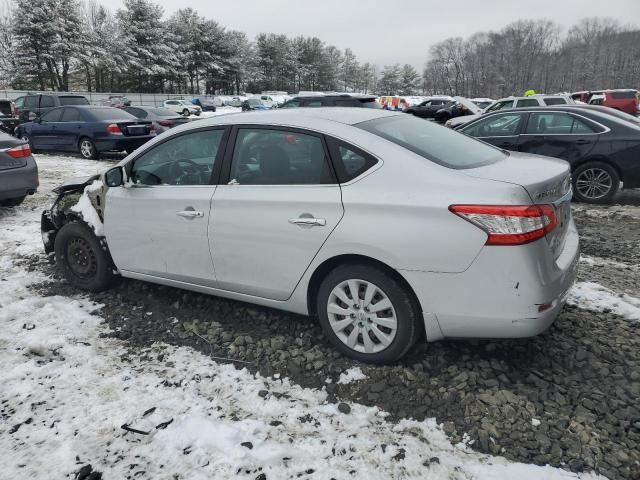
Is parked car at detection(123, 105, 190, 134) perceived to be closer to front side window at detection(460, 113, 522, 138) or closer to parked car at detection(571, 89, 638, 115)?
front side window at detection(460, 113, 522, 138)

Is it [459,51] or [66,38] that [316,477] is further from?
[459,51]

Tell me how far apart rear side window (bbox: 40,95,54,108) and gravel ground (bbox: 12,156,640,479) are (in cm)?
1677

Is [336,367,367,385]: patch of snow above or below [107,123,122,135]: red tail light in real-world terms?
below

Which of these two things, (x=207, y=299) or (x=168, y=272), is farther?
(x=207, y=299)

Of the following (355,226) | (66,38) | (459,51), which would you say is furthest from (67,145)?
(459,51)

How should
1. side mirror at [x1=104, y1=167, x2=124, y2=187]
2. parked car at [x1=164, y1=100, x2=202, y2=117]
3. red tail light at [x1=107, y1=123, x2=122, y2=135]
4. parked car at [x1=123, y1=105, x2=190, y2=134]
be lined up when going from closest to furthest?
side mirror at [x1=104, y1=167, x2=124, y2=187] → red tail light at [x1=107, y1=123, x2=122, y2=135] → parked car at [x1=123, y1=105, x2=190, y2=134] → parked car at [x1=164, y1=100, x2=202, y2=117]

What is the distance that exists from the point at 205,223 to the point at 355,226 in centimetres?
118

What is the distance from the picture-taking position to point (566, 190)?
2900mm

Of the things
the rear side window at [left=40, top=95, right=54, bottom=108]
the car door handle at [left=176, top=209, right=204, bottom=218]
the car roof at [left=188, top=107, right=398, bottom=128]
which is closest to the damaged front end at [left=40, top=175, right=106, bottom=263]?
the car door handle at [left=176, top=209, right=204, bottom=218]

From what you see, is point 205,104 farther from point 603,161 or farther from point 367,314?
point 367,314

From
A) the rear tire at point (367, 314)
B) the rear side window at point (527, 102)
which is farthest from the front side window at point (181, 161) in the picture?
the rear side window at point (527, 102)

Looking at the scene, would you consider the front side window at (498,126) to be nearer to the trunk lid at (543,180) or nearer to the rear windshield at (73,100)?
the trunk lid at (543,180)

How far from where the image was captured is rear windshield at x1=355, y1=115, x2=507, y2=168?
2.88 metres

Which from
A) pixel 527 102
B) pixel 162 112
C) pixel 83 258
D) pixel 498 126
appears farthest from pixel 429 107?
pixel 83 258
